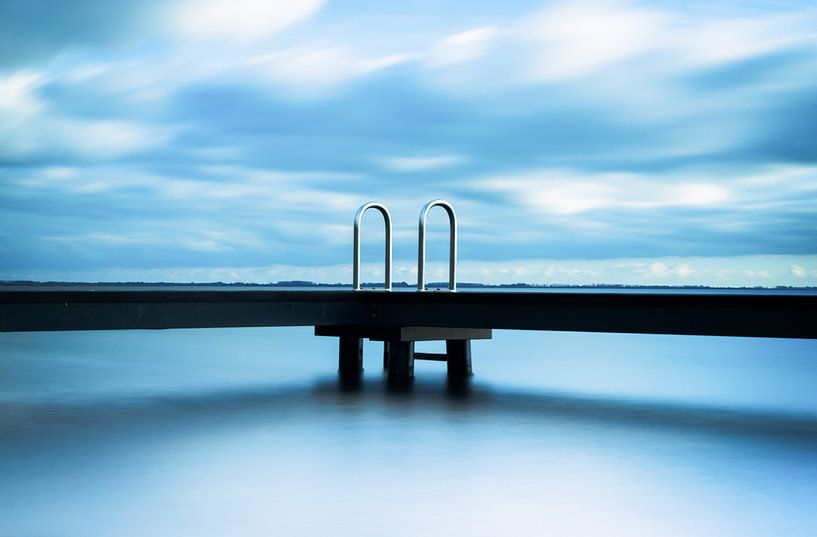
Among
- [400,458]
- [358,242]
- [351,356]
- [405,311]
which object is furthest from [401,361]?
[400,458]

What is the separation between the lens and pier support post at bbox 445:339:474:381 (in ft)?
47.4

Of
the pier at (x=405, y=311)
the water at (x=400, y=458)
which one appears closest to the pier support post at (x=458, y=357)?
the pier at (x=405, y=311)

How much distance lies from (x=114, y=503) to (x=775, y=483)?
3793mm

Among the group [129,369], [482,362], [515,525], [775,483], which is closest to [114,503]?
[515,525]

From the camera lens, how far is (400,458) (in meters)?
7.29

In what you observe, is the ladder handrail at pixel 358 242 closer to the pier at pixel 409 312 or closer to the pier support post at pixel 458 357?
the pier at pixel 409 312

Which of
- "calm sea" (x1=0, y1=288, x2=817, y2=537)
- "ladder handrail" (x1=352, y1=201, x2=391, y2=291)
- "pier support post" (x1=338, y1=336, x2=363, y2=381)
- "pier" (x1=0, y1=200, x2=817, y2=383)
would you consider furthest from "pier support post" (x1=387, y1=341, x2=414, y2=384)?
"ladder handrail" (x1=352, y1=201, x2=391, y2=291)

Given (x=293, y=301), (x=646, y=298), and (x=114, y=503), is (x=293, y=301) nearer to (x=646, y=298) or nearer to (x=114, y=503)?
(x=646, y=298)

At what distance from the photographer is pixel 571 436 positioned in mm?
8391

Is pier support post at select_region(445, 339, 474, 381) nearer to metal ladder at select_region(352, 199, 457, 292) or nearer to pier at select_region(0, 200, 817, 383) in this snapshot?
pier at select_region(0, 200, 817, 383)

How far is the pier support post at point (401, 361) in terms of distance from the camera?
13648 millimetres

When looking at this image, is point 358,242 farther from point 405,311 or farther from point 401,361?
point 401,361

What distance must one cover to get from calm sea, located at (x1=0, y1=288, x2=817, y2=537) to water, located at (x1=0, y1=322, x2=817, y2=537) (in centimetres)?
2

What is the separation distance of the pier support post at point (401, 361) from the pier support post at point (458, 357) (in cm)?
77
